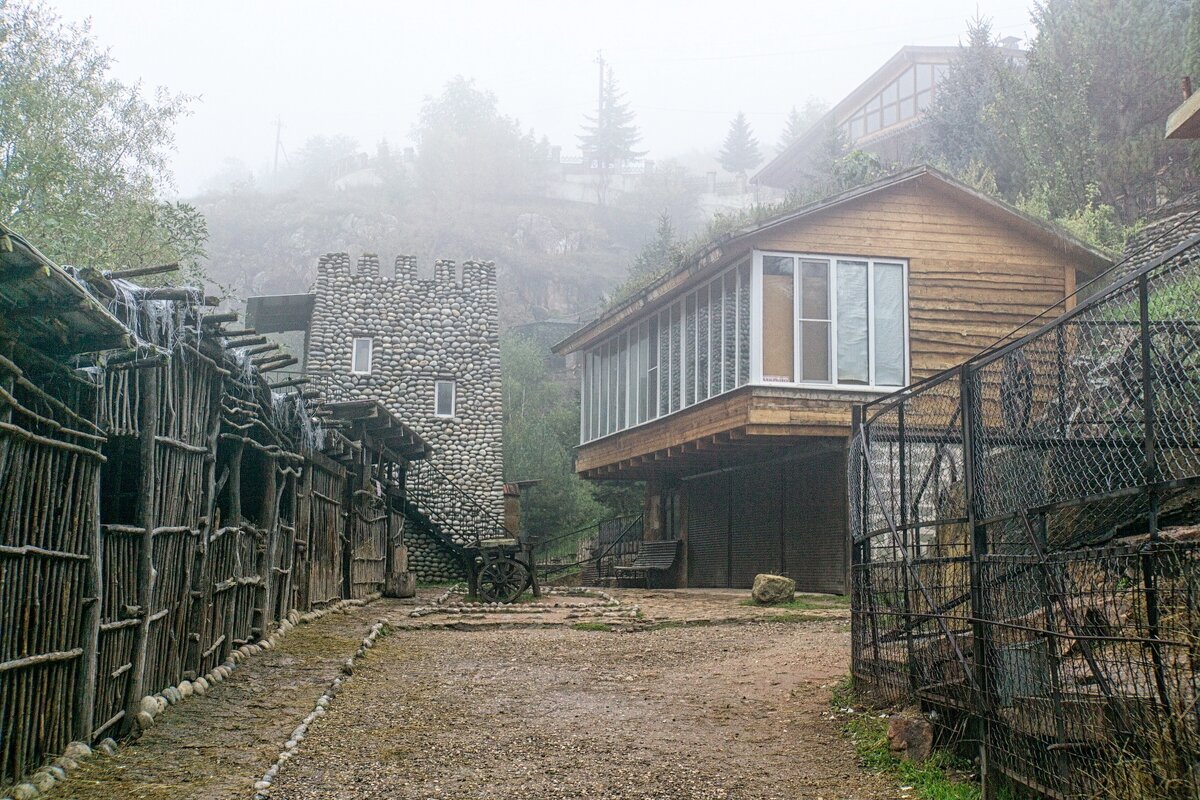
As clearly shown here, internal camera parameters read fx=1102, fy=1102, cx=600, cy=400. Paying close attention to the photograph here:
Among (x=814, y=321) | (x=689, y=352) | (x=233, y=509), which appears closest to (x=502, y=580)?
(x=689, y=352)

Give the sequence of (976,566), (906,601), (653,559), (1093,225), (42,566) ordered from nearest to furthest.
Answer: (42,566) < (976,566) < (906,601) < (1093,225) < (653,559)

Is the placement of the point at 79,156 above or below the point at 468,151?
below

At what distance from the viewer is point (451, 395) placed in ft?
102

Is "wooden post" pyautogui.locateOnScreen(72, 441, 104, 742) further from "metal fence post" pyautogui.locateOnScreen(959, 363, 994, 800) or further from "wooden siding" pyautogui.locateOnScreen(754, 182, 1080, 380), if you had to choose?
"wooden siding" pyautogui.locateOnScreen(754, 182, 1080, 380)

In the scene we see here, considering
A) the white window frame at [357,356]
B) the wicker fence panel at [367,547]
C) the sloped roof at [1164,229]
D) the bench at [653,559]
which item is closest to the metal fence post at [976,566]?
the sloped roof at [1164,229]

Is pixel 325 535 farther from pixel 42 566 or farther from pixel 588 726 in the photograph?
pixel 42 566

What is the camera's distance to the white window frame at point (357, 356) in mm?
30750

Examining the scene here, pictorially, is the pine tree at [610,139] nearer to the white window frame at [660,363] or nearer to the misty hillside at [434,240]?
the misty hillside at [434,240]

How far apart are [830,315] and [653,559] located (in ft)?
29.1

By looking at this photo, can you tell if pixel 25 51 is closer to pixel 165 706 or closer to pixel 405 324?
pixel 405 324

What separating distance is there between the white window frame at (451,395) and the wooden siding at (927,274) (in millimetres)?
14202

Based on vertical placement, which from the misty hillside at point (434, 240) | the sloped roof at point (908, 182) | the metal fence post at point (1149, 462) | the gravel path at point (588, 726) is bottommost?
the gravel path at point (588, 726)

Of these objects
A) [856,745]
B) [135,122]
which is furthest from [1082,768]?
[135,122]

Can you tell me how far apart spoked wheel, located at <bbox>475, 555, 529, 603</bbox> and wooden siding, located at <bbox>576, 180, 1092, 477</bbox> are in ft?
12.4
